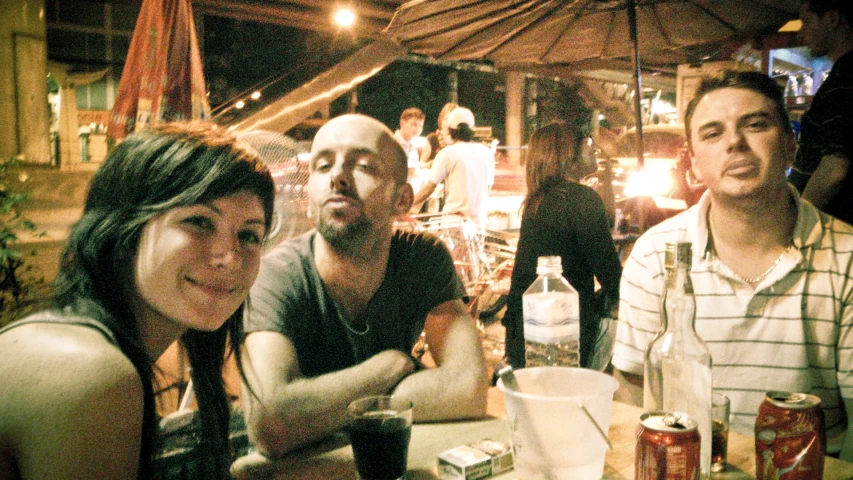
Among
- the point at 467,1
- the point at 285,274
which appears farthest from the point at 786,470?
the point at 467,1

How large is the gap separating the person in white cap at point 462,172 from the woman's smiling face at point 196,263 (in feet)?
14.8

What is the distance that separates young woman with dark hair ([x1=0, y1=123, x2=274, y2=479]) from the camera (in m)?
1.06

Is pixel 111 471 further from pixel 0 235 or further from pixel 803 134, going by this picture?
pixel 0 235

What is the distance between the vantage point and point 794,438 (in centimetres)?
120

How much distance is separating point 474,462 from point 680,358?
52 cm

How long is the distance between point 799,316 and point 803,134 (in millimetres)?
1529

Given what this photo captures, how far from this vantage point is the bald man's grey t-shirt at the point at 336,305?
6.84ft

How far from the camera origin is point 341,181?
2.25 meters

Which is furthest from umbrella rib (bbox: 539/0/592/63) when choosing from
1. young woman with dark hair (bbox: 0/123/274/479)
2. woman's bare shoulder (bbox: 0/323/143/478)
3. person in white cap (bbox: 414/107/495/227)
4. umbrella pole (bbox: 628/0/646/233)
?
woman's bare shoulder (bbox: 0/323/143/478)

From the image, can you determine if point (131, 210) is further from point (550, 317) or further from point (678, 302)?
point (678, 302)

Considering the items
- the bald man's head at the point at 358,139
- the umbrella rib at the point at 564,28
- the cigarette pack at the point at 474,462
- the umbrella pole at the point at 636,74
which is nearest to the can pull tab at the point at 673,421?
the cigarette pack at the point at 474,462

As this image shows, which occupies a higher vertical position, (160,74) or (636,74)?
(636,74)

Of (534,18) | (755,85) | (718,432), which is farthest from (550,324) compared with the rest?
(534,18)

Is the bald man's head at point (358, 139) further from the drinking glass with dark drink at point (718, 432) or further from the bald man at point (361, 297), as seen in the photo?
the drinking glass with dark drink at point (718, 432)
